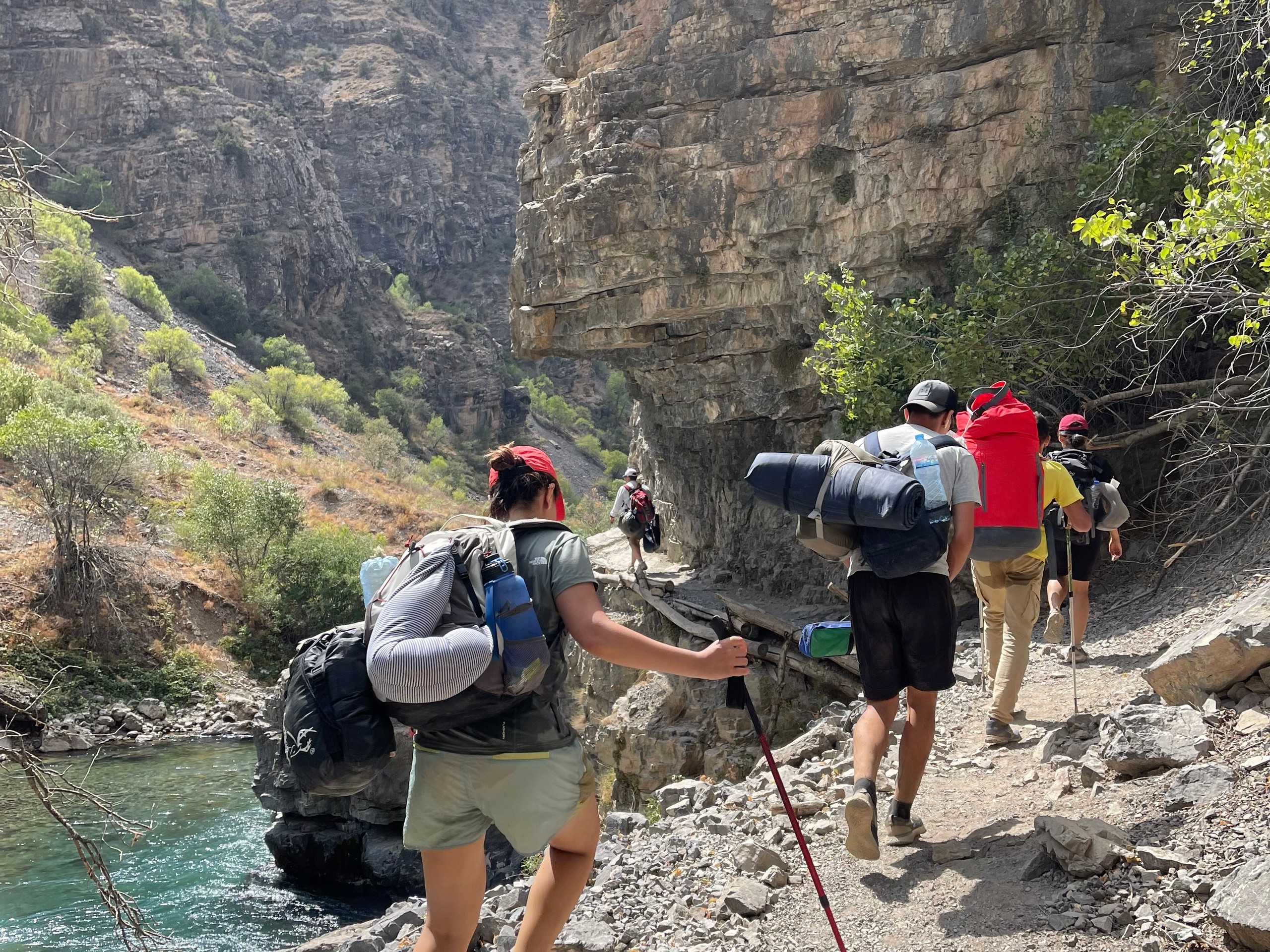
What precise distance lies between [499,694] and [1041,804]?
2858mm

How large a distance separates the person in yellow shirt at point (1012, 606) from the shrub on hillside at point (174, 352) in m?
51.0

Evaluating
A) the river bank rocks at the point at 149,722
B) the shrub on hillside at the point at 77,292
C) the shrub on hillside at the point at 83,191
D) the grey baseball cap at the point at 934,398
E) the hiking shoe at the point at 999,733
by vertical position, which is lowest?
the river bank rocks at the point at 149,722

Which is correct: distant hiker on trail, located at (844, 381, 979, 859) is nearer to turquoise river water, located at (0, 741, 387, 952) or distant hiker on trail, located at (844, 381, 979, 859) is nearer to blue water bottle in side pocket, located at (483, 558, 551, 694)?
blue water bottle in side pocket, located at (483, 558, 551, 694)

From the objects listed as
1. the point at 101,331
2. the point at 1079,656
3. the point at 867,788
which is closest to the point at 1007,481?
the point at 867,788

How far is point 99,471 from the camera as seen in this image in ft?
86.8

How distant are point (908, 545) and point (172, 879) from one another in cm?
1388

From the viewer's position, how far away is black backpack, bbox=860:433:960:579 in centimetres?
385

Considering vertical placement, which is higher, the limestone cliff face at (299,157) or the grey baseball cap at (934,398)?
the limestone cliff face at (299,157)

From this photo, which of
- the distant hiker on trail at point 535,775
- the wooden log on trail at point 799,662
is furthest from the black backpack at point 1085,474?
the distant hiker on trail at point 535,775

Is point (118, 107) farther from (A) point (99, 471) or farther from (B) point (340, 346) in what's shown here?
(A) point (99, 471)

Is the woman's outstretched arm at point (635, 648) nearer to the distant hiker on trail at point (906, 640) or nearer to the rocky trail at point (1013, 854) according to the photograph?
the distant hiker on trail at point (906, 640)

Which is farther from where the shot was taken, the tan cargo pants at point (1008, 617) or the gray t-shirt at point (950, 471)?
the tan cargo pants at point (1008, 617)

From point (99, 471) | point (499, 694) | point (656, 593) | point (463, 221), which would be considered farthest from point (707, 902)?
point (463, 221)

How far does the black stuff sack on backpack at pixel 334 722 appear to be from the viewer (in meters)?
2.82
